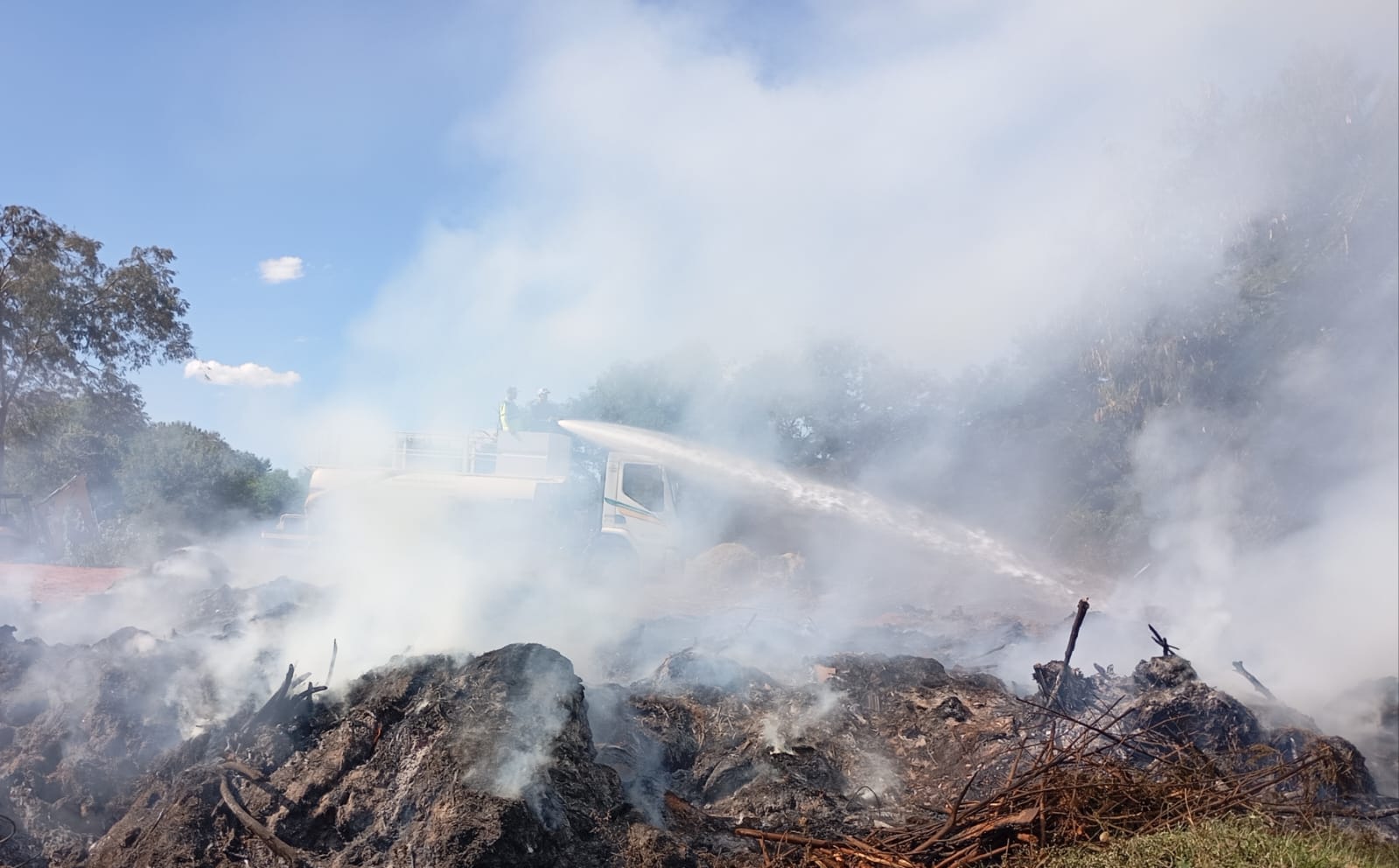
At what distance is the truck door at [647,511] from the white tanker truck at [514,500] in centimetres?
2

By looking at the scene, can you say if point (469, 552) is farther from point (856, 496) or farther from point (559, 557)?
point (856, 496)

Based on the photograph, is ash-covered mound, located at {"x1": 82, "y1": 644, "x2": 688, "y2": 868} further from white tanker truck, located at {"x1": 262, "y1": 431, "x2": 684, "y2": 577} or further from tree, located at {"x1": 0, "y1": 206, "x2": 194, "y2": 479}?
tree, located at {"x1": 0, "y1": 206, "x2": 194, "y2": 479}

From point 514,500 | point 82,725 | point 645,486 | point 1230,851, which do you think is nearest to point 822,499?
point 645,486

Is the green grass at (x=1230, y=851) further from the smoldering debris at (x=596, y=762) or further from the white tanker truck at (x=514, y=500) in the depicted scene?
the white tanker truck at (x=514, y=500)

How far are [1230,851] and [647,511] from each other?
562 inches

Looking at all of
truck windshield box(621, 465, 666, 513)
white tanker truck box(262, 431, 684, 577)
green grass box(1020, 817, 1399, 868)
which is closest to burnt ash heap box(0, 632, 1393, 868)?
green grass box(1020, 817, 1399, 868)

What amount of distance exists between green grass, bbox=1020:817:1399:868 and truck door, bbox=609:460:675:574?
13631mm

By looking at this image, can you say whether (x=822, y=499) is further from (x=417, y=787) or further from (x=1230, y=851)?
(x=1230, y=851)

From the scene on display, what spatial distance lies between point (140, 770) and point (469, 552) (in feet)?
23.7

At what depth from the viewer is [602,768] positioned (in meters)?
5.60

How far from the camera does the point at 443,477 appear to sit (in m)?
16.8

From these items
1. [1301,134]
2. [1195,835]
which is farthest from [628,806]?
[1301,134]

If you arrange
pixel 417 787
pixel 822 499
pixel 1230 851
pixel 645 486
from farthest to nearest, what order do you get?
1. pixel 822 499
2. pixel 645 486
3. pixel 417 787
4. pixel 1230 851

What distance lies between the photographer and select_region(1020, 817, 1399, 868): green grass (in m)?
4.14
